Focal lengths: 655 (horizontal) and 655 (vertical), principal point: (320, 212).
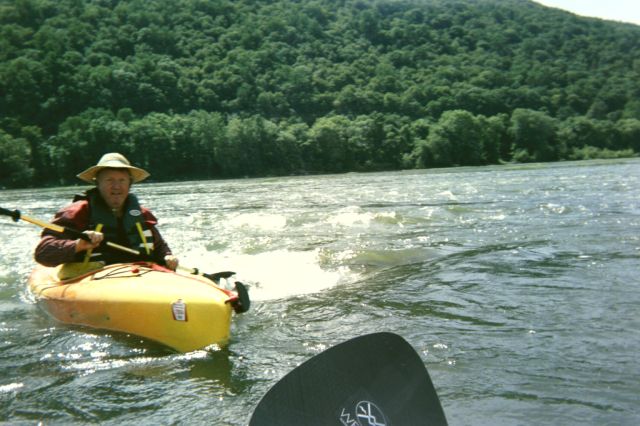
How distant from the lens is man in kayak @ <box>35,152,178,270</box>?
6.09 m

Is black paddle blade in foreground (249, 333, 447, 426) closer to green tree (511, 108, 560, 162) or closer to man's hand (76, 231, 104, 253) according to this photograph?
man's hand (76, 231, 104, 253)

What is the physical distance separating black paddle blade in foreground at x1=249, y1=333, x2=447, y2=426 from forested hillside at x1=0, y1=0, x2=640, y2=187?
5494 centimetres

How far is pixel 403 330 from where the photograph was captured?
17.8 feet

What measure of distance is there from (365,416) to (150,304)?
2.85 metres

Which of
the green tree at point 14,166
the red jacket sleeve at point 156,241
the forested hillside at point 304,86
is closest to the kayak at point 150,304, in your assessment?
the red jacket sleeve at point 156,241

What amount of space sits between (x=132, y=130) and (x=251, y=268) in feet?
204

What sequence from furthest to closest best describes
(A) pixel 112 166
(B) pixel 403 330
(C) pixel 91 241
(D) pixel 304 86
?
(D) pixel 304 86, (A) pixel 112 166, (C) pixel 91 241, (B) pixel 403 330

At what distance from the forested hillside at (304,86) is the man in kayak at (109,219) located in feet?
166

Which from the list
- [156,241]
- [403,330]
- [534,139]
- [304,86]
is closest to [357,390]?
[403,330]

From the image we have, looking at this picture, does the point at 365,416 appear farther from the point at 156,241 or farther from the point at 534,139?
the point at 534,139

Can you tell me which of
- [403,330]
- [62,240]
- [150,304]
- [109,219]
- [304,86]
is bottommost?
[403,330]

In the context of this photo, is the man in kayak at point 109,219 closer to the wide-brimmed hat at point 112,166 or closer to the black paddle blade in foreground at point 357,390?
the wide-brimmed hat at point 112,166

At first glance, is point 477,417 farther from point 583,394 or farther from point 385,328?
point 385,328

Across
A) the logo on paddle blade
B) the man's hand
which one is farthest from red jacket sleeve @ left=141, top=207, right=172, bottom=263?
the logo on paddle blade
